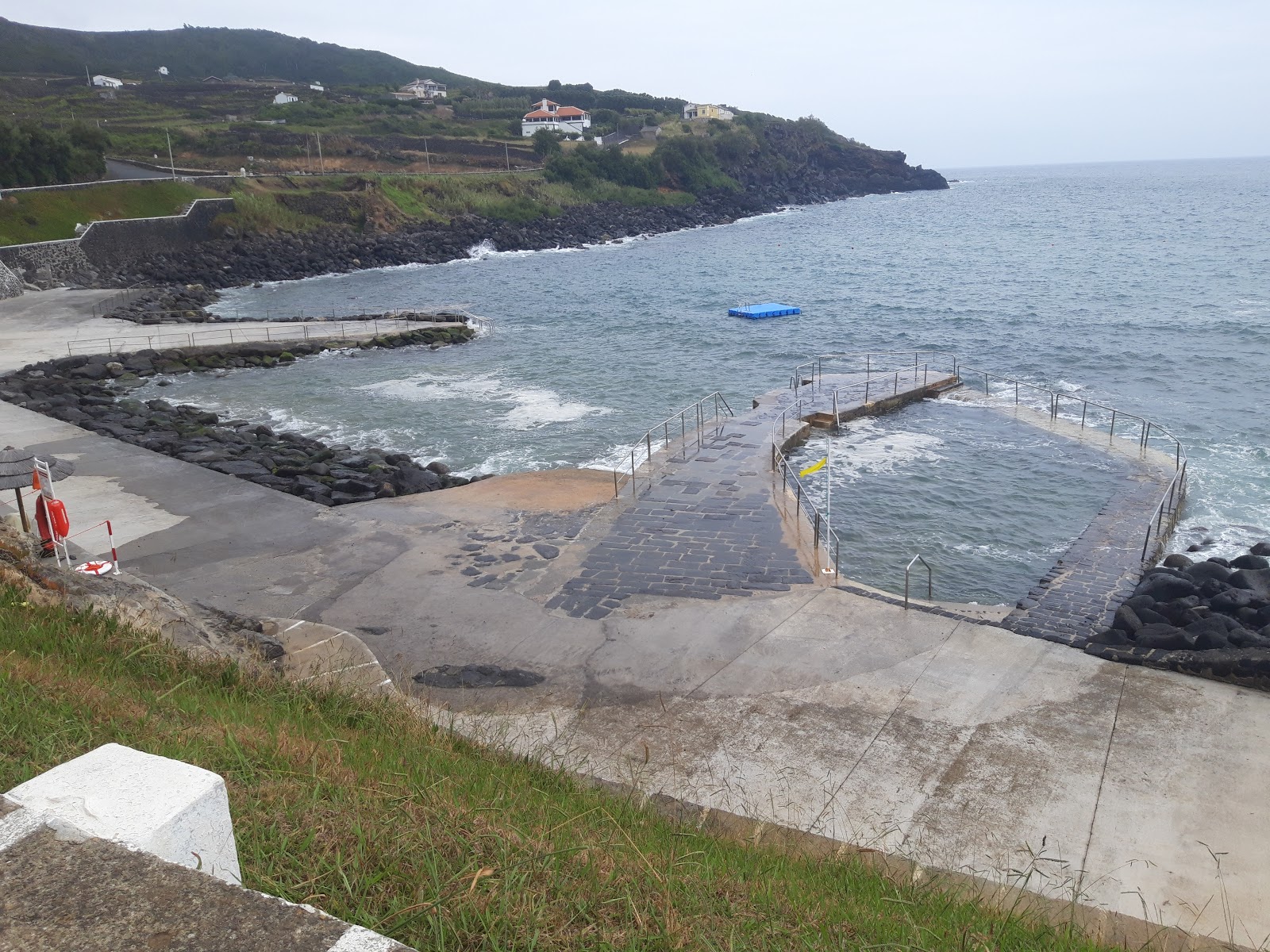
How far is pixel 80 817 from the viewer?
3.15m

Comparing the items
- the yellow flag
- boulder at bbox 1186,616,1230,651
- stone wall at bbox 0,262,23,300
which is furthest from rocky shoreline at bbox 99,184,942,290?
boulder at bbox 1186,616,1230,651

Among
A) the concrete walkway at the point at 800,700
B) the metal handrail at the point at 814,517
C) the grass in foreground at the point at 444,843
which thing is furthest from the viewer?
the metal handrail at the point at 814,517

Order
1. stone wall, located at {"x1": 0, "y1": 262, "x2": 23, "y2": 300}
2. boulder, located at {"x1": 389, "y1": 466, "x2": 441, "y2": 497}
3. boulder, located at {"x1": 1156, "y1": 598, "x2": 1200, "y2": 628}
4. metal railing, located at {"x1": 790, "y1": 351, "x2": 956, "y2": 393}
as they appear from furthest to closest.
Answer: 1. stone wall, located at {"x1": 0, "y1": 262, "x2": 23, "y2": 300}
2. metal railing, located at {"x1": 790, "y1": 351, "x2": 956, "y2": 393}
3. boulder, located at {"x1": 389, "y1": 466, "x2": 441, "y2": 497}
4. boulder, located at {"x1": 1156, "y1": 598, "x2": 1200, "y2": 628}

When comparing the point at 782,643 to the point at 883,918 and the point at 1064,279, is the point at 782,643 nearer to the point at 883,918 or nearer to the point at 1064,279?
the point at 883,918

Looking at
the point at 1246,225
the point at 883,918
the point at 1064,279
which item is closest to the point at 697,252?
the point at 1064,279

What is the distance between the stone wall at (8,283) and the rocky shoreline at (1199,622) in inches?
1860

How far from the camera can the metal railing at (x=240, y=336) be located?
33.2m

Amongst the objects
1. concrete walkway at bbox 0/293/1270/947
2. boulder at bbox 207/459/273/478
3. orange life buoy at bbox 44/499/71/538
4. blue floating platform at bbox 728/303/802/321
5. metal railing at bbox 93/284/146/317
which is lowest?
concrete walkway at bbox 0/293/1270/947

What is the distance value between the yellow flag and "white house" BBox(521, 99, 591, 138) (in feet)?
359

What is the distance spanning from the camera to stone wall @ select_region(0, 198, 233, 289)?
46.2m

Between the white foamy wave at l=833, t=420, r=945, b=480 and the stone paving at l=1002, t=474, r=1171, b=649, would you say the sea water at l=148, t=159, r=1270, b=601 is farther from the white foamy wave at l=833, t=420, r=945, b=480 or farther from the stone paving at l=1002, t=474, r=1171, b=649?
the stone paving at l=1002, t=474, r=1171, b=649

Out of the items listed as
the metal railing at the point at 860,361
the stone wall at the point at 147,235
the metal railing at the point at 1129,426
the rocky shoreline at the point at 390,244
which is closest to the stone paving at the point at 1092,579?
the metal railing at the point at 1129,426

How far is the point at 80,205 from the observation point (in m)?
53.8

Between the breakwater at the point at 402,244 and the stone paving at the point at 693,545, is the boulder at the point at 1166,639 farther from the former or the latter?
the breakwater at the point at 402,244
